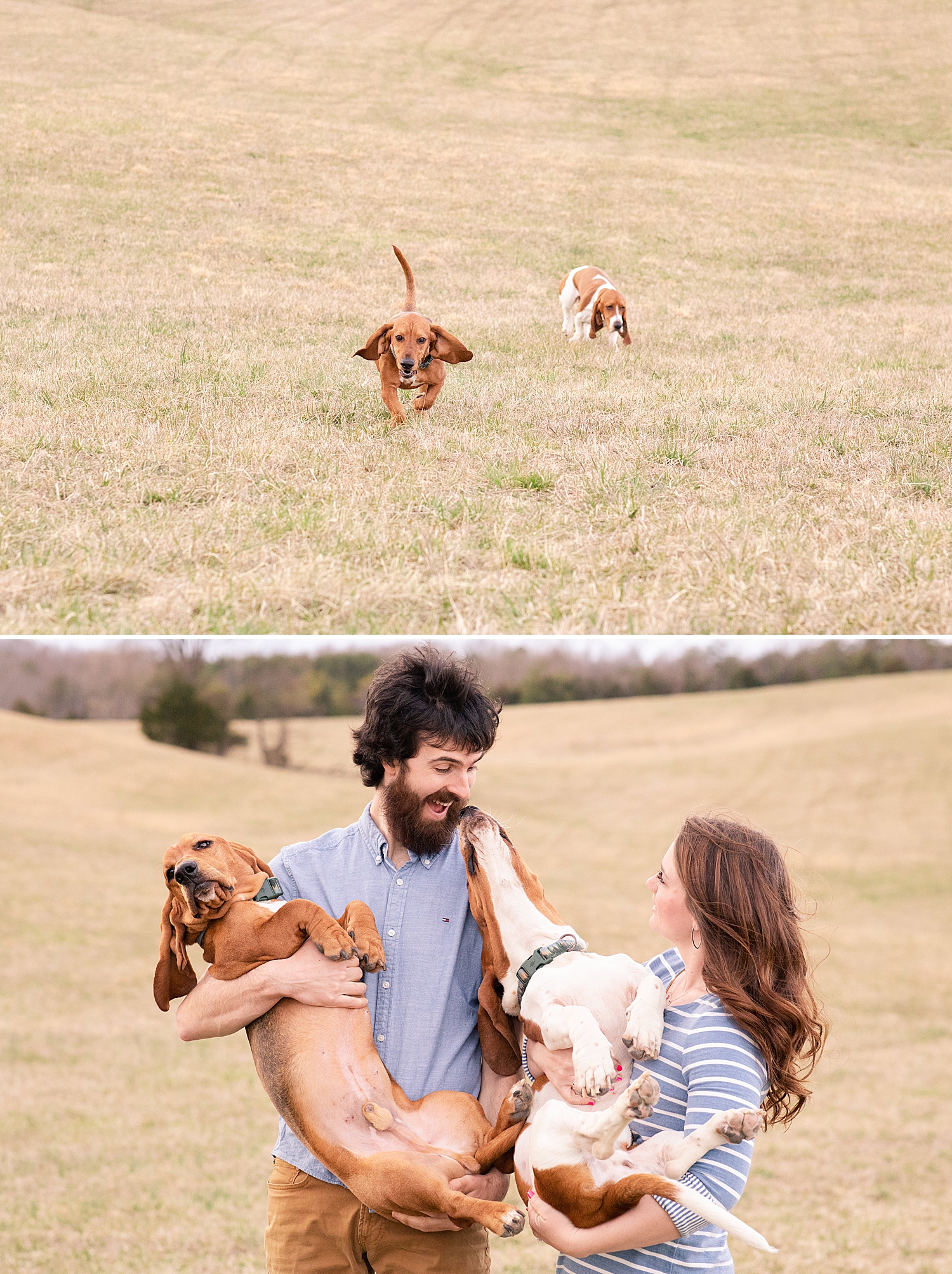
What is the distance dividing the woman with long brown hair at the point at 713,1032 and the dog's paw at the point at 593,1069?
0.15 metres

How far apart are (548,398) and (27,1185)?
7.98 m

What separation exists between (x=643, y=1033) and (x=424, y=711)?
3.80ft

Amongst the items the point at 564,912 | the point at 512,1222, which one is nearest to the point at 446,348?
the point at 512,1222

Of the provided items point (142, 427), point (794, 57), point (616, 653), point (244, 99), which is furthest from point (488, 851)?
point (794, 57)

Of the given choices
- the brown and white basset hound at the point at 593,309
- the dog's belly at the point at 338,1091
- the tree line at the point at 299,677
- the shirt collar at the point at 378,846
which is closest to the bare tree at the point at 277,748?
the tree line at the point at 299,677

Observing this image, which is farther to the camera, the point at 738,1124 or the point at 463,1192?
the point at 463,1192

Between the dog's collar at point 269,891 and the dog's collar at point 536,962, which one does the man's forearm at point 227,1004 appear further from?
the dog's collar at point 536,962

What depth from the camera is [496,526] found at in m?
6.25

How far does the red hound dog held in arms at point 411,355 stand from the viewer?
8094 mm

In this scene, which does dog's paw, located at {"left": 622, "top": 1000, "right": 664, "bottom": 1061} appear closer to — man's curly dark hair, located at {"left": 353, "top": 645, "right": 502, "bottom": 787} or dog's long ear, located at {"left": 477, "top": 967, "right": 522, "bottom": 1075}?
dog's long ear, located at {"left": 477, "top": 967, "right": 522, "bottom": 1075}

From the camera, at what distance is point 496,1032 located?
133 inches

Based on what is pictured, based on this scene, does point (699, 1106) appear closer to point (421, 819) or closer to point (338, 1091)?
point (338, 1091)

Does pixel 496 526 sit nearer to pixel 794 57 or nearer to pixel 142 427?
pixel 142 427

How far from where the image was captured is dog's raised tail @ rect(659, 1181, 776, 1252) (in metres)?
2.73
